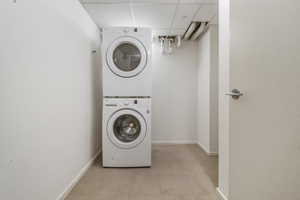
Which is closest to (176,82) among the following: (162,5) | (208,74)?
(208,74)

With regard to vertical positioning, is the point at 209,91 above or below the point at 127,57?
below

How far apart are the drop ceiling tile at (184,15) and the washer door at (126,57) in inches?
27.1

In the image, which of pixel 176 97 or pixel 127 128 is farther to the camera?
pixel 176 97

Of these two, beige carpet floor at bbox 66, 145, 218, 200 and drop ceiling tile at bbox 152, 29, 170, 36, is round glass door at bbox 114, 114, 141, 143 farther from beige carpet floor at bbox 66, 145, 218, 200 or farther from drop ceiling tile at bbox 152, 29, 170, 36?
drop ceiling tile at bbox 152, 29, 170, 36

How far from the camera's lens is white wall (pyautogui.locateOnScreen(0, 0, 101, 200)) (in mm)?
1023

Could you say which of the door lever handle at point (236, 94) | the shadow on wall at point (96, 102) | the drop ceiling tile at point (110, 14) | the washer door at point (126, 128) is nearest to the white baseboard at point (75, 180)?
the shadow on wall at point (96, 102)

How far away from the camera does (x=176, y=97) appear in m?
3.67

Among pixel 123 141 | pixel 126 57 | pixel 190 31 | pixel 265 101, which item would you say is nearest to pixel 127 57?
pixel 126 57

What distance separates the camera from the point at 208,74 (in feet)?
10.0

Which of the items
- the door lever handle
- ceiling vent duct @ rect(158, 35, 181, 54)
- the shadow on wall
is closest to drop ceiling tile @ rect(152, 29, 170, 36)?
ceiling vent duct @ rect(158, 35, 181, 54)

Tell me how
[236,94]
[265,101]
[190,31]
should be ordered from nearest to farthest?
[265,101], [236,94], [190,31]

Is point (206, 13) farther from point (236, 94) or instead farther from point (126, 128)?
point (126, 128)

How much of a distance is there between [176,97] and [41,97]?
270cm

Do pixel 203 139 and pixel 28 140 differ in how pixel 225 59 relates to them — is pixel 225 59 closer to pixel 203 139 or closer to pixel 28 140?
pixel 28 140
